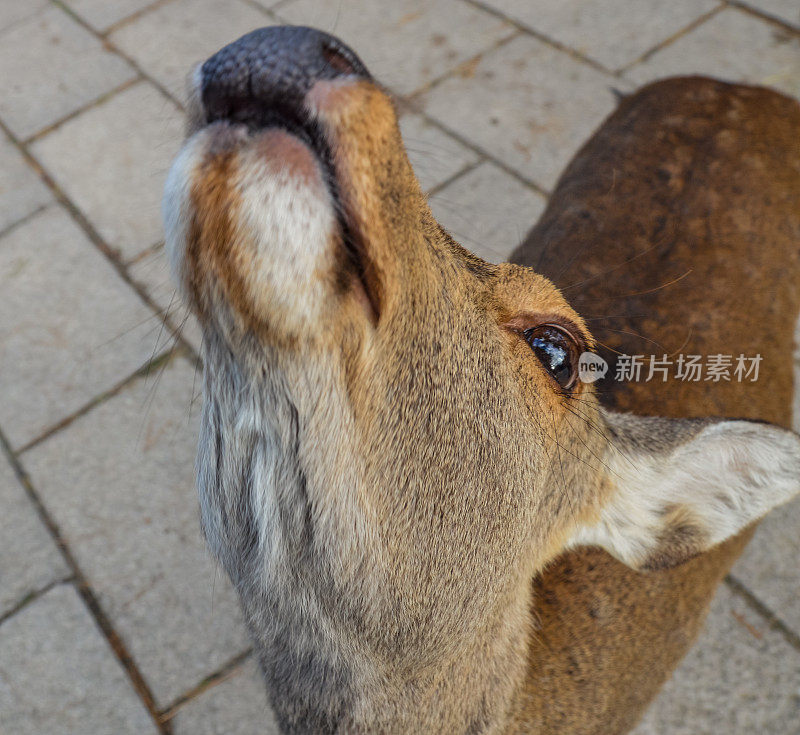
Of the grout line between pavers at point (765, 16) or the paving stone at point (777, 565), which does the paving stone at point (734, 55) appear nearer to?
the grout line between pavers at point (765, 16)

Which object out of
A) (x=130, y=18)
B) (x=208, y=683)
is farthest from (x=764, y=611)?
(x=130, y=18)

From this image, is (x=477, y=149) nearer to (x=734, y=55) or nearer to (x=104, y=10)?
(x=734, y=55)

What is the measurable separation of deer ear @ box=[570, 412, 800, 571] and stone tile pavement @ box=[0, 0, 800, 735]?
4.09 ft

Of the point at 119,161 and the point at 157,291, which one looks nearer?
the point at 157,291

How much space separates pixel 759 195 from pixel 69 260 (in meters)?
4.10

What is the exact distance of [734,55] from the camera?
5.66m

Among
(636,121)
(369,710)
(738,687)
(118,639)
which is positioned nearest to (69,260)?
(118,639)

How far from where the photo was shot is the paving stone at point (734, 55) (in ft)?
18.1

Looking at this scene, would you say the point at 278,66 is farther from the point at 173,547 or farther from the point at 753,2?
the point at 753,2

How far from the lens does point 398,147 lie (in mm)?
1391

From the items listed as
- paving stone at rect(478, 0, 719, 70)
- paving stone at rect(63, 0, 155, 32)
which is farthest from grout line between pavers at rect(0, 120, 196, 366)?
paving stone at rect(478, 0, 719, 70)

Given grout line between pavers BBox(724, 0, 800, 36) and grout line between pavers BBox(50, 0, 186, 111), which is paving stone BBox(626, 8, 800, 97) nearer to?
grout line between pavers BBox(724, 0, 800, 36)

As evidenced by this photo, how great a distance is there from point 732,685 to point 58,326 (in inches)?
167

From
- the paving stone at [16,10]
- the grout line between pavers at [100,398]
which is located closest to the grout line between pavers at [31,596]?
the grout line between pavers at [100,398]
